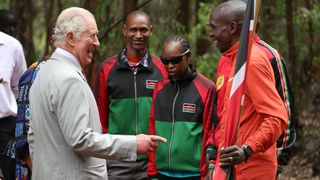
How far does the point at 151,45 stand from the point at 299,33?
9.68 feet

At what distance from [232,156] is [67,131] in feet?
3.68

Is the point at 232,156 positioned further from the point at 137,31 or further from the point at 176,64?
the point at 137,31

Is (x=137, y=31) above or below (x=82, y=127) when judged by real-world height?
above

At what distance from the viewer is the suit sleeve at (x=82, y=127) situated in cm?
495

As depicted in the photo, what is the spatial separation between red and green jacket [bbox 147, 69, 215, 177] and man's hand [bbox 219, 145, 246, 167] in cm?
172

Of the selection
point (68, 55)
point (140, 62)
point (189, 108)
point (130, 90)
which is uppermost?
point (68, 55)

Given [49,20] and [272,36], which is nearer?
[49,20]

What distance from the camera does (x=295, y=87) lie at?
14.7 m

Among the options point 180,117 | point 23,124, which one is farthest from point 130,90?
point 23,124

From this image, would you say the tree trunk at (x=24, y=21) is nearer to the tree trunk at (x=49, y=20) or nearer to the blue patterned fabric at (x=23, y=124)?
the tree trunk at (x=49, y=20)

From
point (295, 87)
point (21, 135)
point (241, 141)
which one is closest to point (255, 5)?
point (241, 141)

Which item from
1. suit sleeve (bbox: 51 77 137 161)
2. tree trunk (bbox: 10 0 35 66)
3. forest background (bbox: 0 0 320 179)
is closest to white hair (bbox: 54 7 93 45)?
suit sleeve (bbox: 51 77 137 161)

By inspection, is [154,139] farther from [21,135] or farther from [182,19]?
[182,19]

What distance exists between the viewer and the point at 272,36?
1543 centimetres
